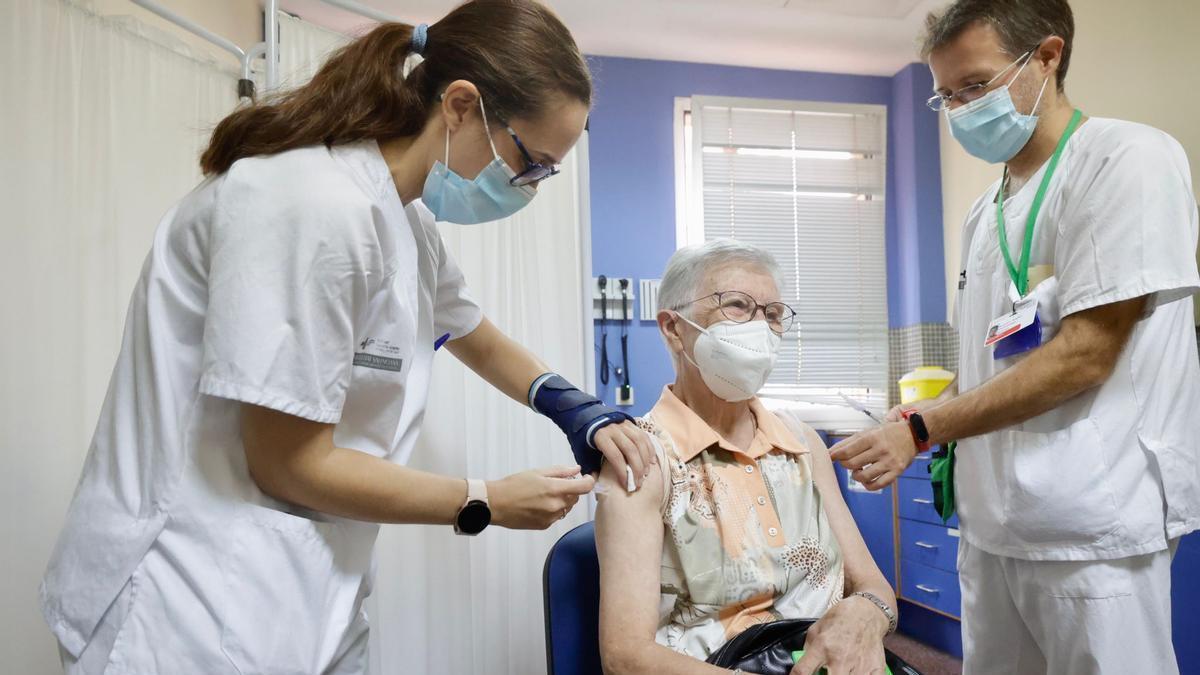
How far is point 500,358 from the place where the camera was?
4.73ft

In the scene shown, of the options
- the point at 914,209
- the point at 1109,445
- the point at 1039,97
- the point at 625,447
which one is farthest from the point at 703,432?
the point at 914,209

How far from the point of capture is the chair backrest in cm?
130

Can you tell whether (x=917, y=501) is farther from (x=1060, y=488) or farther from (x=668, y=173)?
(x=1060, y=488)

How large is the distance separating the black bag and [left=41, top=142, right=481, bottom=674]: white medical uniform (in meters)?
0.58

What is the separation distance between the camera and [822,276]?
170 inches

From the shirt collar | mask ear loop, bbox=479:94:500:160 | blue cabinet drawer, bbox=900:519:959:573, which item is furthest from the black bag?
blue cabinet drawer, bbox=900:519:959:573

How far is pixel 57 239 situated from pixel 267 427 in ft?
3.24

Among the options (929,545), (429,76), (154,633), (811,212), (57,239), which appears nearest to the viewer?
(154,633)

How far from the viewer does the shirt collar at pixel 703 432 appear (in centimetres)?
143

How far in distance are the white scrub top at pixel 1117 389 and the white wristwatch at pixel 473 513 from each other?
0.93 meters

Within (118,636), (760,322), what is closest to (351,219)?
(118,636)

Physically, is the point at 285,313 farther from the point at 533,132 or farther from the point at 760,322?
the point at 760,322

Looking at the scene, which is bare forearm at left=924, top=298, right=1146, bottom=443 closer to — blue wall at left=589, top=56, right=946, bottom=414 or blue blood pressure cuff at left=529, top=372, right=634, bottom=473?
blue blood pressure cuff at left=529, top=372, right=634, bottom=473

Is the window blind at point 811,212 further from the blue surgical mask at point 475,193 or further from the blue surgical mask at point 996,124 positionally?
the blue surgical mask at point 475,193
